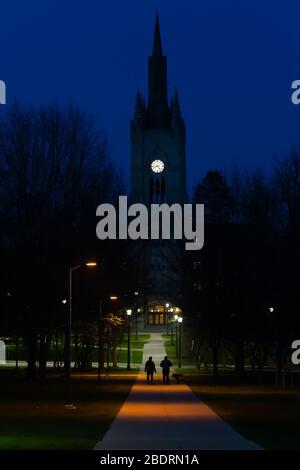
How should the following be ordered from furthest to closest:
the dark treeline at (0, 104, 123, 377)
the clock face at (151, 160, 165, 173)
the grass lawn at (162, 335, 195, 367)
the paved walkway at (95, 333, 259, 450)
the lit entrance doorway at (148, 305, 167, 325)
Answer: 1. the clock face at (151, 160, 165, 173)
2. the lit entrance doorway at (148, 305, 167, 325)
3. the grass lawn at (162, 335, 195, 367)
4. the dark treeline at (0, 104, 123, 377)
5. the paved walkway at (95, 333, 259, 450)

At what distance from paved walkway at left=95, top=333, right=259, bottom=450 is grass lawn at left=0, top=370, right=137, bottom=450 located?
560mm

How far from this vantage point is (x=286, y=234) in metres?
69.6

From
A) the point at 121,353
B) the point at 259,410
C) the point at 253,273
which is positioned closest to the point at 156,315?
the point at 121,353

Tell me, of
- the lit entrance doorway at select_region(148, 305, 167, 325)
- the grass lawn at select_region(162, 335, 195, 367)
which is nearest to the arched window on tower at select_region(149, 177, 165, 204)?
the lit entrance doorway at select_region(148, 305, 167, 325)

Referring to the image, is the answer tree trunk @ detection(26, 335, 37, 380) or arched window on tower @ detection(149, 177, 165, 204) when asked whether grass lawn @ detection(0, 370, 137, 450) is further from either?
arched window on tower @ detection(149, 177, 165, 204)

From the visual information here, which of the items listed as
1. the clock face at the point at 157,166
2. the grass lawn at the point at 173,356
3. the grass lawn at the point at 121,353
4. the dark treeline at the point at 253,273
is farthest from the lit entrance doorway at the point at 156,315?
the dark treeline at the point at 253,273

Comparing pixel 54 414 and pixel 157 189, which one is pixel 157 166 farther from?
pixel 54 414

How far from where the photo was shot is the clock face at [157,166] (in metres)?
194

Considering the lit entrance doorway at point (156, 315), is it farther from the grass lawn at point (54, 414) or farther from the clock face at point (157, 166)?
the grass lawn at point (54, 414)

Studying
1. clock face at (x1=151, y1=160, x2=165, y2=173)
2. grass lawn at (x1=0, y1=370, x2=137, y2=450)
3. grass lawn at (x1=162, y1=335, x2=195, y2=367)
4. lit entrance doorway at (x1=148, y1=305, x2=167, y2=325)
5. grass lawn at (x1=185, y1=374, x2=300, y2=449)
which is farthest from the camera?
clock face at (x1=151, y1=160, x2=165, y2=173)

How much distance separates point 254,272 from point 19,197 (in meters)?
18.3

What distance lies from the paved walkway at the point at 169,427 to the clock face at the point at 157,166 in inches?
5589

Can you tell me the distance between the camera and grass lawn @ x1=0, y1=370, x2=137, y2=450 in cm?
2634
